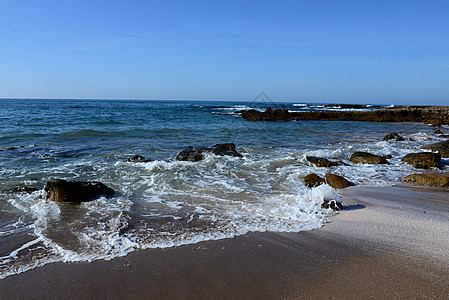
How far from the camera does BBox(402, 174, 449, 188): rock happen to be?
6848mm

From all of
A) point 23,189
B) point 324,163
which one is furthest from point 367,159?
point 23,189

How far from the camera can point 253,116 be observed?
111ft

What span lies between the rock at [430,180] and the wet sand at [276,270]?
296 centimetres

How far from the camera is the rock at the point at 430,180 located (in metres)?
6.85

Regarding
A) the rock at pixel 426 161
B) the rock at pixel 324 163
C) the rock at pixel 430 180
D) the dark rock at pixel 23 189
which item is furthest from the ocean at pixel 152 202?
the rock at pixel 430 180

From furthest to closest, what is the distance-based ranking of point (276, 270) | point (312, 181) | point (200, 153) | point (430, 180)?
point (200, 153), point (312, 181), point (430, 180), point (276, 270)

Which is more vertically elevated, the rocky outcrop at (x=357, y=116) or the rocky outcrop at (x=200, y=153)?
the rocky outcrop at (x=357, y=116)

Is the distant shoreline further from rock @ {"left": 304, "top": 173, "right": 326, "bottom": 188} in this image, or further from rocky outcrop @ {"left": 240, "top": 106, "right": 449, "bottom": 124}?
rock @ {"left": 304, "top": 173, "right": 326, "bottom": 188}

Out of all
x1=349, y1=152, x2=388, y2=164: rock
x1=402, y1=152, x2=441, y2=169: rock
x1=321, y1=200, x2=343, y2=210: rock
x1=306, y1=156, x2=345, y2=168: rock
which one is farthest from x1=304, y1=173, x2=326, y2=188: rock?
x1=402, y1=152, x2=441, y2=169: rock

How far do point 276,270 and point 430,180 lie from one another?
5.85 m

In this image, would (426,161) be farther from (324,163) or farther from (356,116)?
(356,116)

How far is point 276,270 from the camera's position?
10.6 ft

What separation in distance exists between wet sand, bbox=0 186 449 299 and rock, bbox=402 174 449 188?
2.96 m

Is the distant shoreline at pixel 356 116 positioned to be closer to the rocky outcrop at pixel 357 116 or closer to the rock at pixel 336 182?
the rocky outcrop at pixel 357 116
